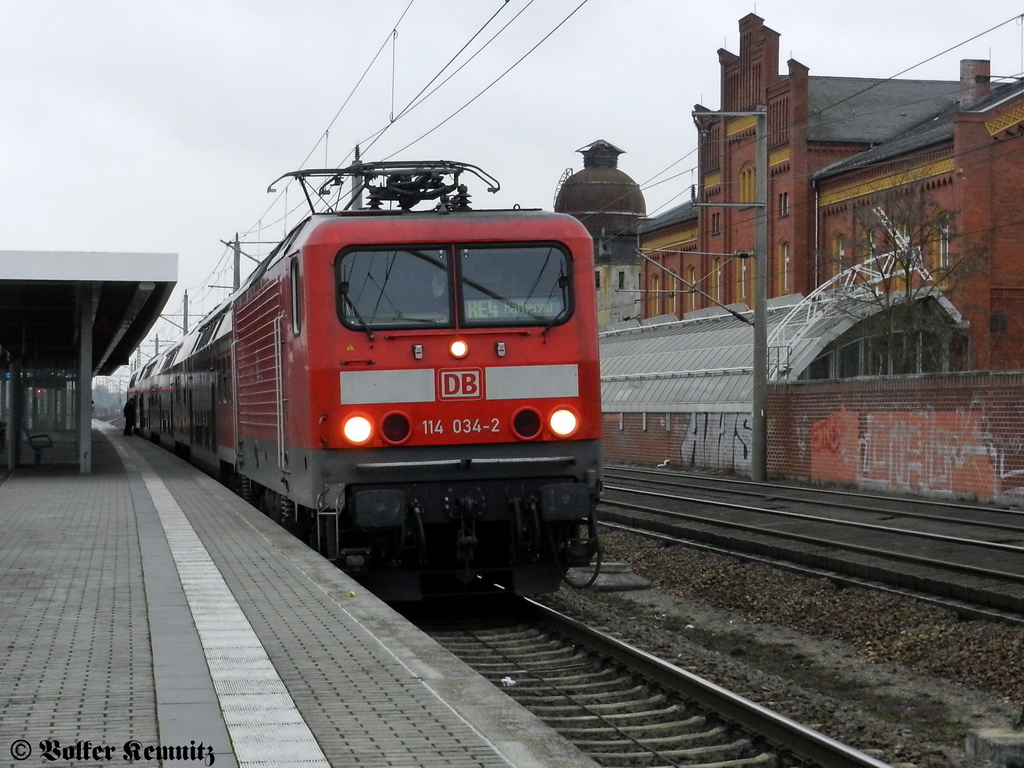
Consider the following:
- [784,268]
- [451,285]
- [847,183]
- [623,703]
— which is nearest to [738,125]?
[784,268]

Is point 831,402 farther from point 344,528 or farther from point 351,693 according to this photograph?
point 351,693

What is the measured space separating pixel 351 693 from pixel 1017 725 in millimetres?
3656

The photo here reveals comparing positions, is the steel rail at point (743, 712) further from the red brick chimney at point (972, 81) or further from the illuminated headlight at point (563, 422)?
the red brick chimney at point (972, 81)

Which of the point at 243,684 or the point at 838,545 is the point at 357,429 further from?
the point at 838,545

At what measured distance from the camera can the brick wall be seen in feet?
79.4

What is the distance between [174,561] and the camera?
39.0 feet

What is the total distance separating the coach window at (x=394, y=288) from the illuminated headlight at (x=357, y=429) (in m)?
0.73

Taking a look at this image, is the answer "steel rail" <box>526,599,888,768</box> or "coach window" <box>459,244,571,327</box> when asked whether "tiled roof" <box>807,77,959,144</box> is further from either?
"steel rail" <box>526,599,888,768</box>

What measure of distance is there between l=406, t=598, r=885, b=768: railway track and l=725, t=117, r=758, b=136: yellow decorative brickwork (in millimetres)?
46844

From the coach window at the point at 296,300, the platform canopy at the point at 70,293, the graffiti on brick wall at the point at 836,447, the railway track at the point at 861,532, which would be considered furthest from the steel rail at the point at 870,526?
the platform canopy at the point at 70,293

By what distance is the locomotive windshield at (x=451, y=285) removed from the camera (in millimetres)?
10961

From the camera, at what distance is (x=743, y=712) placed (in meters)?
7.61

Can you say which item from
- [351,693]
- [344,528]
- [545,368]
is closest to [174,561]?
[344,528]

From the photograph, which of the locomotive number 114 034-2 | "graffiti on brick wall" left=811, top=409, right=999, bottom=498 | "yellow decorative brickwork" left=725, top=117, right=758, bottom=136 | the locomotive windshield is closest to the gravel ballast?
the locomotive number 114 034-2
